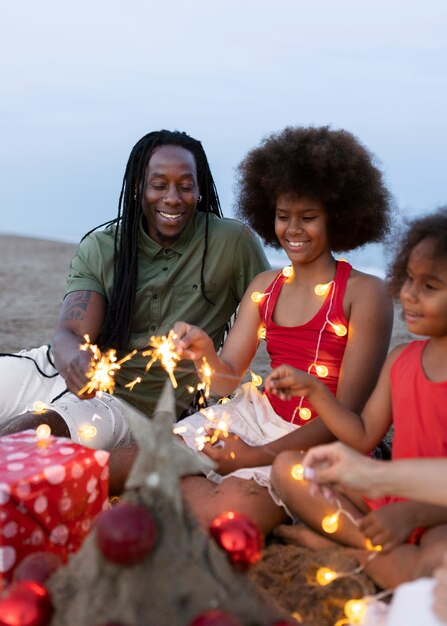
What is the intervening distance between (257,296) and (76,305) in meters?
1.05

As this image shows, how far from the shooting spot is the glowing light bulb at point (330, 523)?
9.75ft

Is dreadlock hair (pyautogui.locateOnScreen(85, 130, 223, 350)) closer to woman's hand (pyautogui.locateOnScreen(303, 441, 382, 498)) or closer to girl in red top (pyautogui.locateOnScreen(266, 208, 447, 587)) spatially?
girl in red top (pyautogui.locateOnScreen(266, 208, 447, 587))

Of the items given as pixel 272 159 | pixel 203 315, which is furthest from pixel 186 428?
pixel 272 159

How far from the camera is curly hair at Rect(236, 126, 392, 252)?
12.0ft

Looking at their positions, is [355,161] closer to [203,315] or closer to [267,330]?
[267,330]

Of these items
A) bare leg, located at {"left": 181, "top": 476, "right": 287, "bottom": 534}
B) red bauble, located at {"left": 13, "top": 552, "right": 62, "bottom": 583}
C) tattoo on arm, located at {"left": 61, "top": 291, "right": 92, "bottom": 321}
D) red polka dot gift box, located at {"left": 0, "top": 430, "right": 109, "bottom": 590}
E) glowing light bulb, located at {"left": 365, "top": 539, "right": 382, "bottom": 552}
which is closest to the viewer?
red bauble, located at {"left": 13, "top": 552, "right": 62, "bottom": 583}

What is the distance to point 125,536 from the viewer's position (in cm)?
201

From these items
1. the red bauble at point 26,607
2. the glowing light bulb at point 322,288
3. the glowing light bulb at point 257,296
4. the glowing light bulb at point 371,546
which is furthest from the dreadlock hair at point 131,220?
the red bauble at point 26,607

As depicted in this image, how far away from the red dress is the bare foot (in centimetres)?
25

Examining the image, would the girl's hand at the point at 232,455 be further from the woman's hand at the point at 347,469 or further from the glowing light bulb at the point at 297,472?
the woman's hand at the point at 347,469

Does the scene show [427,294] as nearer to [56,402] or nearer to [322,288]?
[322,288]

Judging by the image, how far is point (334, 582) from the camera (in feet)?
9.19

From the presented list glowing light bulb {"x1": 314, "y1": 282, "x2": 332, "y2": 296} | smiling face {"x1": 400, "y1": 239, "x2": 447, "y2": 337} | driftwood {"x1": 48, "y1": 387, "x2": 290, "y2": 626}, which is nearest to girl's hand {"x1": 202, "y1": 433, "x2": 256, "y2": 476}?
glowing light bulb {"x1": 314, "y1": 282, "x2": 332, "y2": 296}

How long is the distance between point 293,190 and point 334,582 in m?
1.72
